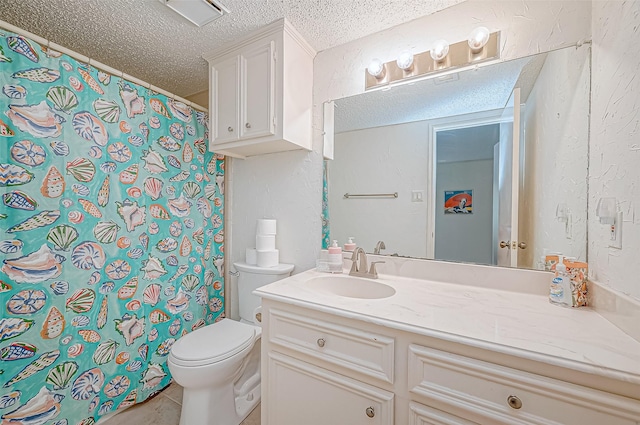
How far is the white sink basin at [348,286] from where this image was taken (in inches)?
48.9

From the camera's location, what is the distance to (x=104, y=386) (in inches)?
54.5

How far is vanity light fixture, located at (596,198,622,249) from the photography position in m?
0.79

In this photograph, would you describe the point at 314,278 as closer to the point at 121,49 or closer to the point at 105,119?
the point at 105,119

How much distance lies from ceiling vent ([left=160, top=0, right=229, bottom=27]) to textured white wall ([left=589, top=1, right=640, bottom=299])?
1586 mm

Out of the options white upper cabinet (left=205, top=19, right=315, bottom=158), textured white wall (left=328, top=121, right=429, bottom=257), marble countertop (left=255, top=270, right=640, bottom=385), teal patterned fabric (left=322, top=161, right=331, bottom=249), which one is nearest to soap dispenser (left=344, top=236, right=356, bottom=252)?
textured white wall (left=328, top=121, right=429, bottom=257)

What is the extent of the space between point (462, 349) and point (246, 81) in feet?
5.42

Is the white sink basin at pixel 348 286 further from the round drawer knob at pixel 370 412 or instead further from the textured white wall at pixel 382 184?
the round drawer knob at pixel 370 412

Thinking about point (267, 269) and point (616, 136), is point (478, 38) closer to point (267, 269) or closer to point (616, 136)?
point (616, 136)

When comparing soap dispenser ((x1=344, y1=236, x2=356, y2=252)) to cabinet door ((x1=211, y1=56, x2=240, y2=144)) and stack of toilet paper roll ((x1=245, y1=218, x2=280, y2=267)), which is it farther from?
cabinet door ((x1=211, y1=56, x2=240, y2=144))

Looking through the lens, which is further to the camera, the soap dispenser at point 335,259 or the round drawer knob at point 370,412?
the soap dispenser at point 335,259

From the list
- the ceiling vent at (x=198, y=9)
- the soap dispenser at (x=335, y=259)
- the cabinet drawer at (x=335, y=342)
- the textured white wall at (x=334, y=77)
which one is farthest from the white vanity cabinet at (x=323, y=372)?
the ceiling vent at (x=198, y=9)

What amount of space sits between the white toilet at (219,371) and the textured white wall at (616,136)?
4.77 feet

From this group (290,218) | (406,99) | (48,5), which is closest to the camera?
(48,5)

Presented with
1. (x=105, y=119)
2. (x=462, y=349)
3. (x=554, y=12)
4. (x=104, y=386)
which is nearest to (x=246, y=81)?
(x=105, y=119)
